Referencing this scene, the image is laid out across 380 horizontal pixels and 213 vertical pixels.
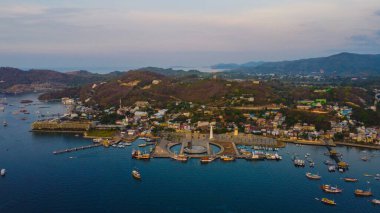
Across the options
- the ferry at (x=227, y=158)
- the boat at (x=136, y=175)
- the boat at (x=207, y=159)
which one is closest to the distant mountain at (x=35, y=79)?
the boat at (x=207, y=159)

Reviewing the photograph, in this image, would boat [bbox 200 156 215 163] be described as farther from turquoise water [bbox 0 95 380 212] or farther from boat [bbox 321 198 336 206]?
boat [bbox 321 198 336 206]

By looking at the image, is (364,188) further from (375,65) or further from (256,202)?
(375,65)

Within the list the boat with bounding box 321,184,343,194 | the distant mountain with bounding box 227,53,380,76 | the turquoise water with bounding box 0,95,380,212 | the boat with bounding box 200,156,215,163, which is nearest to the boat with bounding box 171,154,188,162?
the turquoise water with bounding box 0,95,380,212

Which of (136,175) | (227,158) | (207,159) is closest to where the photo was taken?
(136,175)

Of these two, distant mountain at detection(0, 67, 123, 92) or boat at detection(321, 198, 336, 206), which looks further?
distant mountain at detection(0, 67, 123, 92)

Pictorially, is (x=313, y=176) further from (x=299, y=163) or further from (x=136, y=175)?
(x=136, y=175)

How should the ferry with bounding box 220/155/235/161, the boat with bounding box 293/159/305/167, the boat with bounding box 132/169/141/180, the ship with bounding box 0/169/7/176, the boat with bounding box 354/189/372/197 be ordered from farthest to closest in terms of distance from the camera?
the ferry with bounding box 220/155/235/161
the boat with bounding box 293/159/305/167
the ship with bounding box 0/169/7/176
the boat with bounding box 132/169/141/180
the boat with bounding box 354/189/372/197

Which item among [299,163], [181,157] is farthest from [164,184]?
[299,163]

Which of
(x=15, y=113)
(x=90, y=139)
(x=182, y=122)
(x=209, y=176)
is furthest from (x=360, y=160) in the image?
(x=15, y=113)
